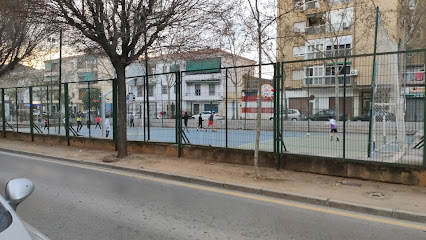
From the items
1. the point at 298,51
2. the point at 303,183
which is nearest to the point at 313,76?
the point at 303,183

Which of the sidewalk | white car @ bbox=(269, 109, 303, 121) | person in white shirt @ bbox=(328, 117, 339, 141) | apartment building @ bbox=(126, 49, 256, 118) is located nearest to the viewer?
the sidewalk

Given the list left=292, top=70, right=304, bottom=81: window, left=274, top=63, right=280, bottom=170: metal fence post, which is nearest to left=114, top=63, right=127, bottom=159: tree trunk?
left=274, top=63, right=280, bottom=170: metal fence post

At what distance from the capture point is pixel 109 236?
420 cm

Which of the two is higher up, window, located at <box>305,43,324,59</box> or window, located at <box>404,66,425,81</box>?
window, located at <box>305,43,324,59</box>

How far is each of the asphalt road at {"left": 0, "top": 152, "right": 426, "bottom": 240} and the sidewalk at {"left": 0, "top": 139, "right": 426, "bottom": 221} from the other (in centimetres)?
54

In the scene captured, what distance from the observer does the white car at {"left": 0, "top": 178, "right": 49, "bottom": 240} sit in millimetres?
2025

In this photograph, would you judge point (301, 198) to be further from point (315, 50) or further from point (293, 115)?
point (315, 50)

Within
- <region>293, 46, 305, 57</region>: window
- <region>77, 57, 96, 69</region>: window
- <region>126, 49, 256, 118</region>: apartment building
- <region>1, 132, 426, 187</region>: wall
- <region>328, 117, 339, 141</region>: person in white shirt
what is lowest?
<region>1, 132, 426, 187</region>: wall

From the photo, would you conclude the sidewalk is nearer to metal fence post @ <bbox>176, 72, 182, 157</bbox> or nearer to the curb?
the curb

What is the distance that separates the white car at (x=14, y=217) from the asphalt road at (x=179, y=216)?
1.91 m

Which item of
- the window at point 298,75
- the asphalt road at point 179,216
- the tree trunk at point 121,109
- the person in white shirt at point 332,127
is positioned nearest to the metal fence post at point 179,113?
the tree trunk at point 121,109

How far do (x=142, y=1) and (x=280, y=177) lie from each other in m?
6.90

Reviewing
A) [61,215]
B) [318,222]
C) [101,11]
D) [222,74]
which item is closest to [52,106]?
[101,11]

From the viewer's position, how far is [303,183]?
695cm
